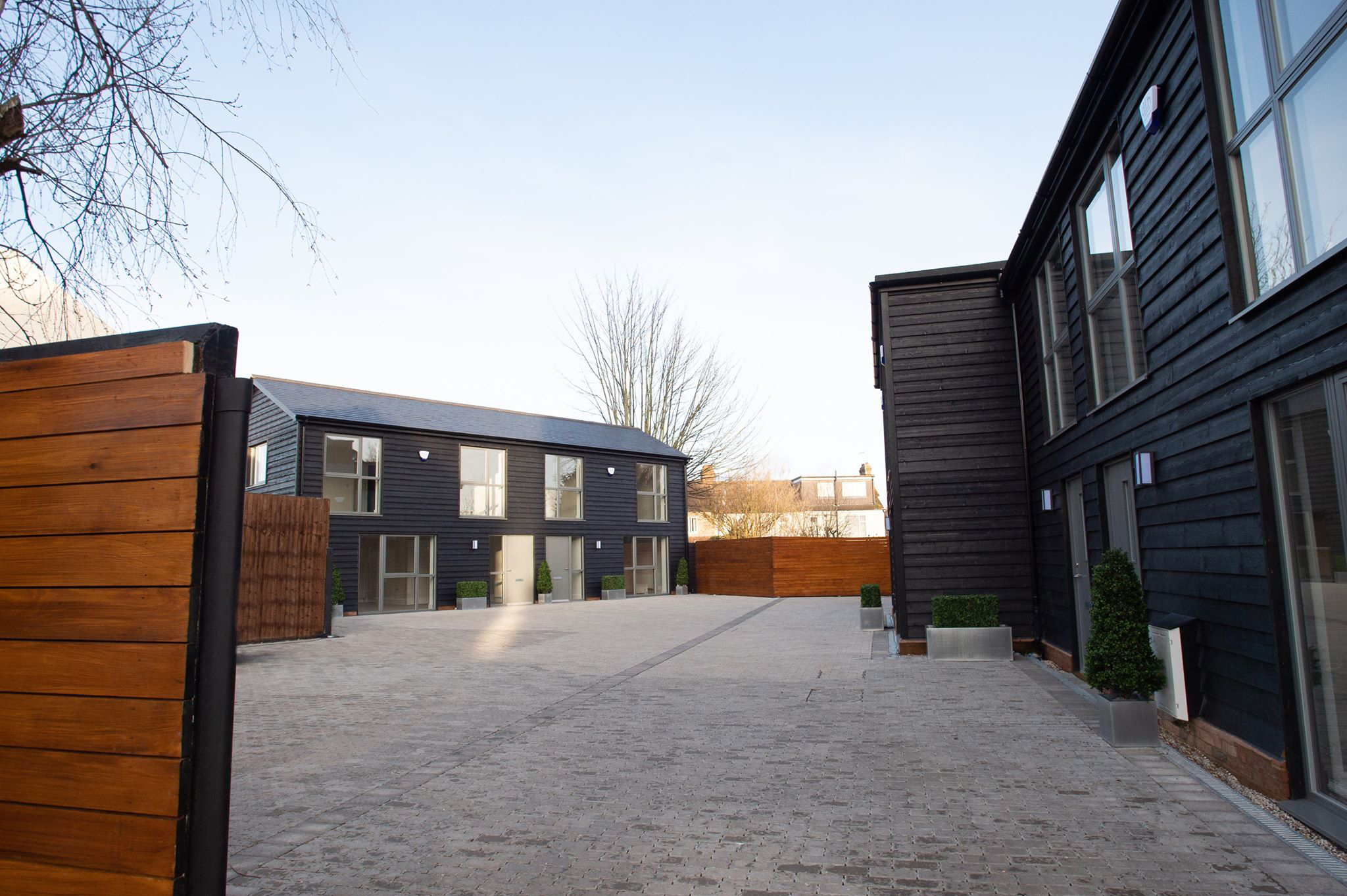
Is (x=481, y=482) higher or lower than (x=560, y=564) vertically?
higher

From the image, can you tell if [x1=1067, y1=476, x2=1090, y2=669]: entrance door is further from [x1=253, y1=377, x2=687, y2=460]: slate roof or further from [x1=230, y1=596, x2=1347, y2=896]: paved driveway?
[x1=253, y1=377, x2=687, y2=460]: slate roof

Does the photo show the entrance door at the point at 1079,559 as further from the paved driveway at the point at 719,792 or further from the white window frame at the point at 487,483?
the white window frame at the point at 487,483

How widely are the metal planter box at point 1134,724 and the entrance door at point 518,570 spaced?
17447 millimetres

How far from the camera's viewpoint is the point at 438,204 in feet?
25.4

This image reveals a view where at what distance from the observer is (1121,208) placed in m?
6.02

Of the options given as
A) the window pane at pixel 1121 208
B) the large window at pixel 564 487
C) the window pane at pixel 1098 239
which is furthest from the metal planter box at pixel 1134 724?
the large window at pixel 564 487

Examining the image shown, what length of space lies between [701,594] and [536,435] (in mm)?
7215

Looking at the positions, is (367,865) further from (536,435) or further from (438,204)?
(536,435)

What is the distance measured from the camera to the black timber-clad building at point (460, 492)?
1812 cm

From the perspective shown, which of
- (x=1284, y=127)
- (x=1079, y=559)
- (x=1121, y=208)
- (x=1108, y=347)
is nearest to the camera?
(x=1284, y=127)

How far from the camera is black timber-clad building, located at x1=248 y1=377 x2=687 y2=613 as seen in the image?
18125mm

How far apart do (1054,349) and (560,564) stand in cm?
1632

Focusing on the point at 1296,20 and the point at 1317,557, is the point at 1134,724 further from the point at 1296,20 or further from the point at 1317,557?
the point at 1296,20

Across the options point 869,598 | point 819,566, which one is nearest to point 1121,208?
point 869,598
